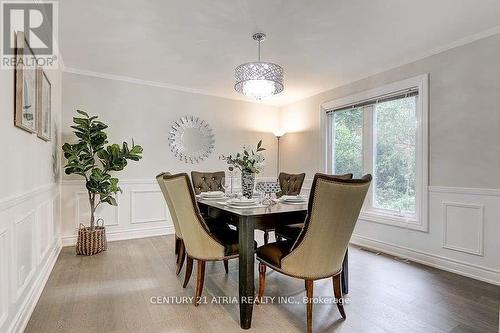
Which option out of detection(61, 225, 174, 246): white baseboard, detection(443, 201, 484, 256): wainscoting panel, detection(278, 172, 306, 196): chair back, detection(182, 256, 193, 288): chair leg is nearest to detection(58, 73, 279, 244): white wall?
detection(61, 225, 174, 246): white baseboard

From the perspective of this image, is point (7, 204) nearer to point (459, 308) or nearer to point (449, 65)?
point (459, 308)

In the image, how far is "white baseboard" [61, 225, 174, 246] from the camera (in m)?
3.68

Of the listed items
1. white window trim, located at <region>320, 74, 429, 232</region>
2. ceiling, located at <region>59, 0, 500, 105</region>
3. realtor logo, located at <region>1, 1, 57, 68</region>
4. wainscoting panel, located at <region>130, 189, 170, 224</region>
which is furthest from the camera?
wainscoting panel, located at <region>130, 189, 170, 224</region>

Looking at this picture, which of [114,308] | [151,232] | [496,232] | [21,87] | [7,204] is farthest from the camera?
[151,232]

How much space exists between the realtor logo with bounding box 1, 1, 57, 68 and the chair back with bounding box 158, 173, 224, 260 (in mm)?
1227

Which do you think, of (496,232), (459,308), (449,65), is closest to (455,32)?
(449,65)

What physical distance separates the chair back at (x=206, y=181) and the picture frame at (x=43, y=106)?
156cm

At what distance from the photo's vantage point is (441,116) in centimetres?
300

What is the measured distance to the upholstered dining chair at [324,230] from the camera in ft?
5.20

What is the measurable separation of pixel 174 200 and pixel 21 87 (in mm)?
1262

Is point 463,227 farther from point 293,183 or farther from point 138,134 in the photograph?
point 138,134

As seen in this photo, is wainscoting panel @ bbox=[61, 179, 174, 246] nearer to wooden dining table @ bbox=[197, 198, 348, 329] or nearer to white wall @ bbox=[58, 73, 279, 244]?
white wall @ bbox=[58, 73, 279, 244]

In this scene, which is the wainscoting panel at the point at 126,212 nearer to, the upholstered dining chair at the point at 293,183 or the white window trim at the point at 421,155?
the upholstered dining chair at the point at 293,183

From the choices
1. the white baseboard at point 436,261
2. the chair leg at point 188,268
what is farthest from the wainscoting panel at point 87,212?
the white baseboard at point 436,261
